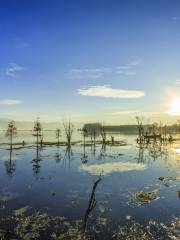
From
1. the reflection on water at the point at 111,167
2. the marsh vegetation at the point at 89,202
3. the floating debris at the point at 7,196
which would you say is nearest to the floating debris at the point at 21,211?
the marsh vegetation at the point at 89,202

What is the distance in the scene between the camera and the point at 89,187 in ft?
115

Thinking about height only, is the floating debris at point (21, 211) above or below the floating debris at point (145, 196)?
below

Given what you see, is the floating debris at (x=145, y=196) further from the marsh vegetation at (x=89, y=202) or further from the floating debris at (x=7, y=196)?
the floating debris at (x=7, y=196)

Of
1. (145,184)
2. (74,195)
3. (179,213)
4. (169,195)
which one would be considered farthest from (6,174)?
(179,213)

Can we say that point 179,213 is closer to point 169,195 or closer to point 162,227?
point 162,227

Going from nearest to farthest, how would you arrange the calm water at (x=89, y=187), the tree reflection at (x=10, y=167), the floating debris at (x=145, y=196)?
the calm water at (x=89, y=187) → the floating debris at (x=145, y=196) → the tree reflection at (x=10, y=167)

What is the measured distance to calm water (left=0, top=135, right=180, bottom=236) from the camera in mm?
25103

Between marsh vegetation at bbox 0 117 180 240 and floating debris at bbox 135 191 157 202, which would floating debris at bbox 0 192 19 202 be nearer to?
marsh vegetation at bbox 0 117 180 240

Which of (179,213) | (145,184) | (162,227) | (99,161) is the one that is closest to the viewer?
(162,227)

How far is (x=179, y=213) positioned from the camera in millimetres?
24250

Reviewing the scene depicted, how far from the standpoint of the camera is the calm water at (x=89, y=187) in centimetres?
2510

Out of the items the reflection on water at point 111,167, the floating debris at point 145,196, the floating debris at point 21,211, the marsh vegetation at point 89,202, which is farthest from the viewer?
the reflection on water at point 111,167

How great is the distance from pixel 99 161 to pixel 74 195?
1023 inches

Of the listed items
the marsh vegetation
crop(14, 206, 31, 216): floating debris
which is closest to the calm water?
the marsh vegetation
